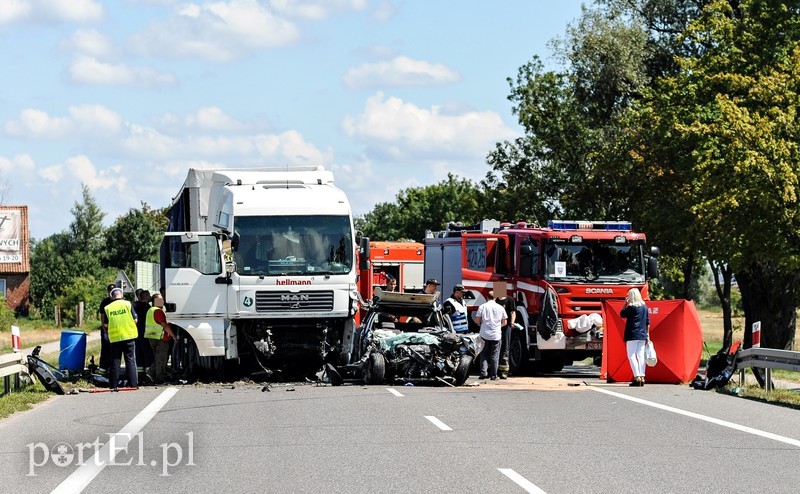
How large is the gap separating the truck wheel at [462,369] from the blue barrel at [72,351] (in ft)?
23.7

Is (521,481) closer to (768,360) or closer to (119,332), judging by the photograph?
(768,360)

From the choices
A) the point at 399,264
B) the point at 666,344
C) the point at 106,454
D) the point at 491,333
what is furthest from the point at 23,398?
the point at 399,264

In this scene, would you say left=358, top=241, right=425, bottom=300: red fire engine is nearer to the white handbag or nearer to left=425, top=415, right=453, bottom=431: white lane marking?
the white handbag

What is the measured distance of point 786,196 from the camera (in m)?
29.9

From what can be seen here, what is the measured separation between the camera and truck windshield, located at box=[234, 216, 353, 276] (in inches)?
898

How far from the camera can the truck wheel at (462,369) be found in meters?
22.1

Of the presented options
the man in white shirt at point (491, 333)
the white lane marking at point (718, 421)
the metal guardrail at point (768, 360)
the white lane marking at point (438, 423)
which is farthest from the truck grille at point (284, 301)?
the metal guardrail at point (768, 360)

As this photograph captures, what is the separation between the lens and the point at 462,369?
2212 cm

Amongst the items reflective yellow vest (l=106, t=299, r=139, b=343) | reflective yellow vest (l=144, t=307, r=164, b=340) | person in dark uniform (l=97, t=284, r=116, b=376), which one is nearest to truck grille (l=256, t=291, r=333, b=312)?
reflective yellow vest (l=144, t=307, r=164, b=340)

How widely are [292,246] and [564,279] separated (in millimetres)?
6215

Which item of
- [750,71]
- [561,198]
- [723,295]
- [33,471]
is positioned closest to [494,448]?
[33,471]

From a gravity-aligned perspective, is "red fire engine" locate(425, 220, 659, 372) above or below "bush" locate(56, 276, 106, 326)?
above

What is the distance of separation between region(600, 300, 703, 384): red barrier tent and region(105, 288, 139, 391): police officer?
8632mm

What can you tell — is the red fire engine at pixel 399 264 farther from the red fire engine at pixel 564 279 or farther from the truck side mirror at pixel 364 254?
the truck side mirror at pixel 364 254
